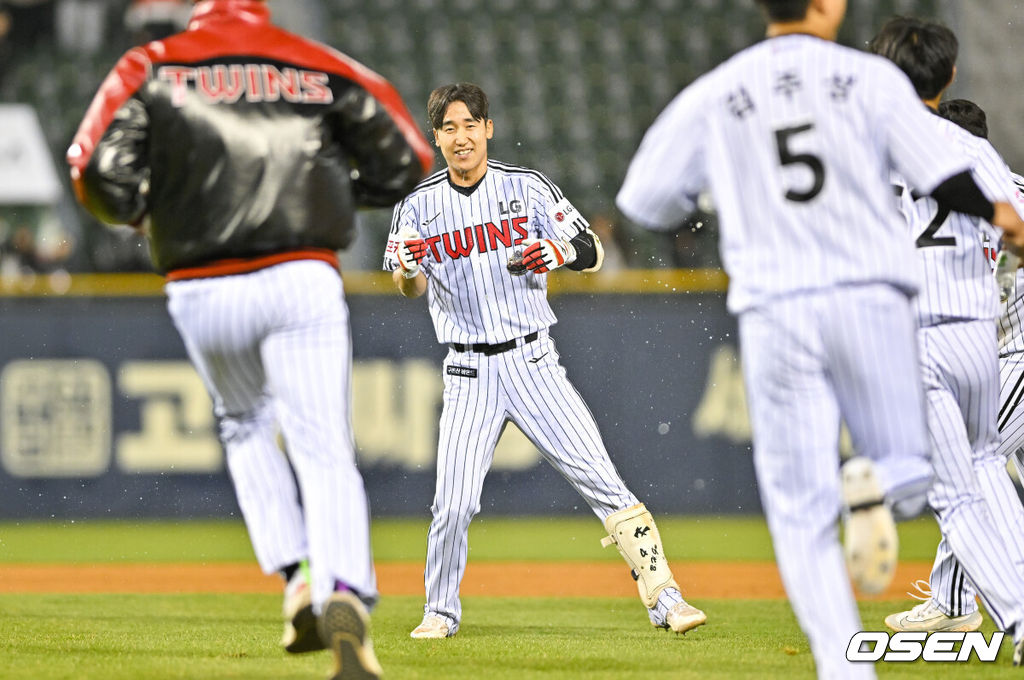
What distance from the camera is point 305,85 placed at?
4023 millimetres

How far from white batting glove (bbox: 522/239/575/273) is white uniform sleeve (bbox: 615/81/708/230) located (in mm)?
2192

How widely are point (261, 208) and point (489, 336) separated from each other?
2.29 meters

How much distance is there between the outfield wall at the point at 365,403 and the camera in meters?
11.4

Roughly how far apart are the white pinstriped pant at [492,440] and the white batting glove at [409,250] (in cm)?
52

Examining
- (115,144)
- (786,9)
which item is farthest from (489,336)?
(786,9)

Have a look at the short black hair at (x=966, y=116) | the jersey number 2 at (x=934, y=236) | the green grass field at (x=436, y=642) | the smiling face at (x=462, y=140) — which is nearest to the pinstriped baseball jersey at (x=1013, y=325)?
the short black hair at (x=966, y=116)

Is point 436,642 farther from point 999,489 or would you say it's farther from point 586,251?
point 999,489

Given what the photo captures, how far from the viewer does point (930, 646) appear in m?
5.46

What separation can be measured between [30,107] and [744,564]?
9.35 meters

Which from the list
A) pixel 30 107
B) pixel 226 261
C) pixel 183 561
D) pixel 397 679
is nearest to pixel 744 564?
pixel 183 561

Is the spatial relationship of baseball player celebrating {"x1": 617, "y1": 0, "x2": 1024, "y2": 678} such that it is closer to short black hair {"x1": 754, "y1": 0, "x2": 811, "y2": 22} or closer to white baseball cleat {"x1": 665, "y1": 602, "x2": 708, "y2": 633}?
short black hair {"x1": 754, "y1": 0, "x2": 811, "y2": 22}

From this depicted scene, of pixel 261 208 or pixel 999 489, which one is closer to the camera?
pixel 261 208

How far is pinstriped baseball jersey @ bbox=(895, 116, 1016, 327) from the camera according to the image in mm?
4949

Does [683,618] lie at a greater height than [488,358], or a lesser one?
lesser
